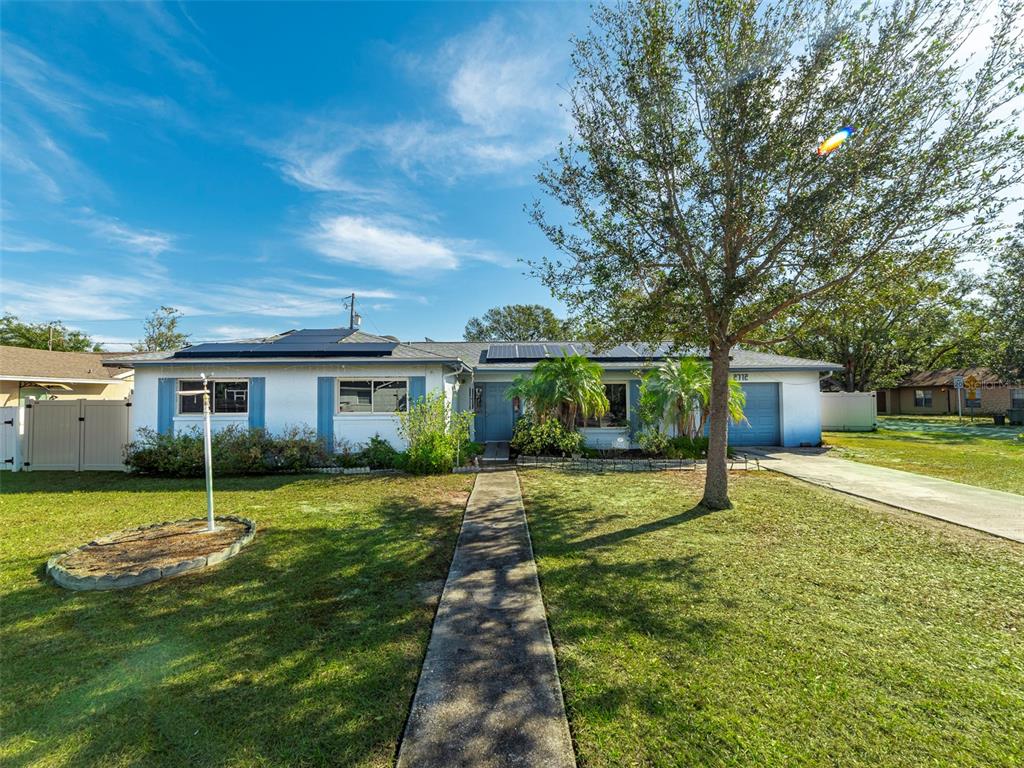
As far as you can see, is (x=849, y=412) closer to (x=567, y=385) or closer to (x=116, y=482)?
(x=567, y=385)

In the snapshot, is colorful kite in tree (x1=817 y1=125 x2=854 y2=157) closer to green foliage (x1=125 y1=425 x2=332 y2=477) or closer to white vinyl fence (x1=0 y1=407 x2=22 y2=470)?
green foliage (x1=125 y1=425 x2=332 y2=477)

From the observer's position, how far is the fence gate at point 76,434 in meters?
11.0

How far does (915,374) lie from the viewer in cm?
3541

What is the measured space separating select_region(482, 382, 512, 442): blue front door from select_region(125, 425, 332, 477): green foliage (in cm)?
572

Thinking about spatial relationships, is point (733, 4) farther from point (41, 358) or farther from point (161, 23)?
point (41, 358)

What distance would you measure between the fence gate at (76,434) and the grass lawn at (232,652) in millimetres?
5822

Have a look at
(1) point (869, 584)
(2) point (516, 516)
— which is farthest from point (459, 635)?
(1) point (869, 584)

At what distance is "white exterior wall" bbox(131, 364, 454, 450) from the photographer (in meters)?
11.0

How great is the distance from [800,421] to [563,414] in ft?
28.8

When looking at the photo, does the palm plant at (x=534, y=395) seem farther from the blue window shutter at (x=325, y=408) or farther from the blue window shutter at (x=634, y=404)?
the blue window shutter at (x=325, y=408)

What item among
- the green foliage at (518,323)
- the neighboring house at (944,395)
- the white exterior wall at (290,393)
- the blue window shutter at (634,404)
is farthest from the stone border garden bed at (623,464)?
Result: the neighboring house at (944,395)

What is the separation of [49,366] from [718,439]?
60.7 ft

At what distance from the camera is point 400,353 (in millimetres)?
11508

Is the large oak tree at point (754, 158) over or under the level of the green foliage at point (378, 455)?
over
